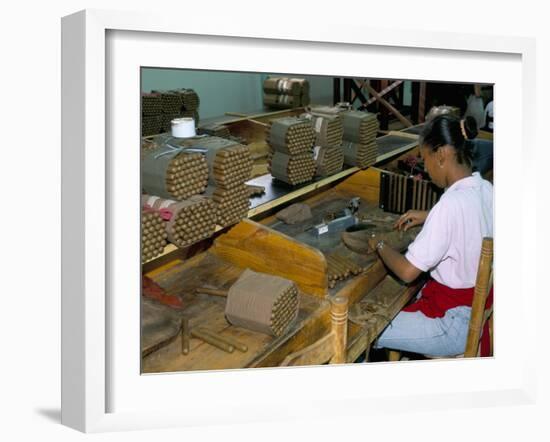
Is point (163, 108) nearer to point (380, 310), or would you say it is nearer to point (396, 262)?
point (396, 262)

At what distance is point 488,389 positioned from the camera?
12.6 feet

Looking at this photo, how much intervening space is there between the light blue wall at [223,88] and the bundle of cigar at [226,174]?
4.25 meters

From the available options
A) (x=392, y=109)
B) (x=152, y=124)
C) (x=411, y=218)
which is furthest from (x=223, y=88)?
(x=411, y=218)

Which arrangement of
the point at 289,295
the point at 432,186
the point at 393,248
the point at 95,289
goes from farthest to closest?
1. the point at 432,186
2. the point at 393,248
3. the point at 289,295
4. the point at 95,289

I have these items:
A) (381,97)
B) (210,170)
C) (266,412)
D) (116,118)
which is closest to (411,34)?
(210,170)

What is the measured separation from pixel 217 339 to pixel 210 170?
39.3 inches

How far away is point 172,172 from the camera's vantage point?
3.52 metres

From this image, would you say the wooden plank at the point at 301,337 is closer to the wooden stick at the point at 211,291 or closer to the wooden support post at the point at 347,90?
the wooden stick at the point at 211,291

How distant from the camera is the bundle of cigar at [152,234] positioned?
11.0 ft

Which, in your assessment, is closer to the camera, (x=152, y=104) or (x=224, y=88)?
(x=152, y=104)

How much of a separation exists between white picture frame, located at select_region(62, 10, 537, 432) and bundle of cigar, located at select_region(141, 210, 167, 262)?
0.60 ft

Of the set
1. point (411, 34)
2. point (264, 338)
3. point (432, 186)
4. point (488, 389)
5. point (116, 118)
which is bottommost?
point (488, 389)

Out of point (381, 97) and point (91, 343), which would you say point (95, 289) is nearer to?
point (91, 343)

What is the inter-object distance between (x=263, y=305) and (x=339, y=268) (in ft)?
3.16
